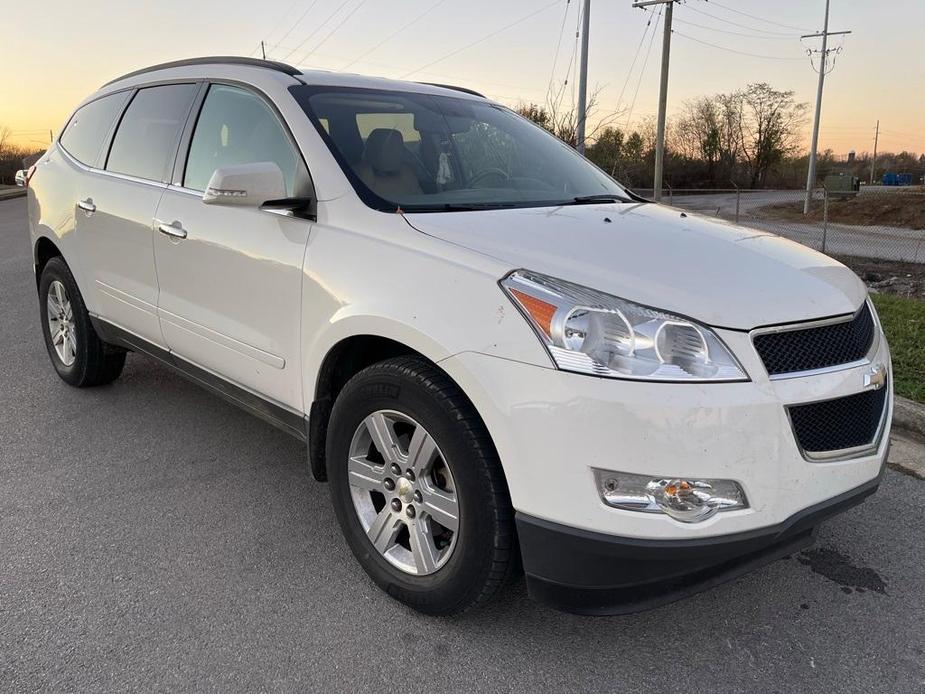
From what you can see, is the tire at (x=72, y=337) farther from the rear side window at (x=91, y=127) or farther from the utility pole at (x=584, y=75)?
the utility pole at (x=584, y=75)

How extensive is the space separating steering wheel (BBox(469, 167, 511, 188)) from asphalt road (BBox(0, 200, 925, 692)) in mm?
1578

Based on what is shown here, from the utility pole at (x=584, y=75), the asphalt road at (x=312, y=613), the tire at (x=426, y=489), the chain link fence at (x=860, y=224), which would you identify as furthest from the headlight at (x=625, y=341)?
the utility pole at (x=584, y=75)

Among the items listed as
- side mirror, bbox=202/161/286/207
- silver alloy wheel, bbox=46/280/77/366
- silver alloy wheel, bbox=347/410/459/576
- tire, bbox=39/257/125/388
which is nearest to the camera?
silver alloy wheel, bbox=347/410/459/576

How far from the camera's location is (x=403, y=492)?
2502mm

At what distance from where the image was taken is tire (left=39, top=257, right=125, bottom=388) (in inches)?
178

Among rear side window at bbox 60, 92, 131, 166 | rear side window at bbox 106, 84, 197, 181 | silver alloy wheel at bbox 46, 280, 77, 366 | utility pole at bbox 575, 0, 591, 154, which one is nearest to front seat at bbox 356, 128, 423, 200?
rear side window at bbox 106, 84, 197, 181

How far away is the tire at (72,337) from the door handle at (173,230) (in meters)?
1.30

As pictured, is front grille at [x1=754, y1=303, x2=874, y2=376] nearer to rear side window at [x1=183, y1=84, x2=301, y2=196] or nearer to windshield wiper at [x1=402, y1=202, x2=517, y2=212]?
windshield wiper at [x1=402, y1=202, x2=517, y2=212]

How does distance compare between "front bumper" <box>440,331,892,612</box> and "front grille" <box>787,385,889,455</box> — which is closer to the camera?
"front bumper" <box>440,331,892,612</box>

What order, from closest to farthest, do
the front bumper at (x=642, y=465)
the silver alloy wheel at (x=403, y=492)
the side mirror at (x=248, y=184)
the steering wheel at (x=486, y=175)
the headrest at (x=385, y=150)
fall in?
the front bumper at (x=642, y=465), the silver alloy wheel at (x=403, y=492), the side mirror at (x=248, y=184), the headrest at (x=385, y=150), the steering wheel at (x=486, y=175)

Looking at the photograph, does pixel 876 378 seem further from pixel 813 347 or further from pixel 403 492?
pixel 403 492

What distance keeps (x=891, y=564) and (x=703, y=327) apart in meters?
1.65

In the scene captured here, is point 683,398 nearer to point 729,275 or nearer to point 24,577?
point 729,275

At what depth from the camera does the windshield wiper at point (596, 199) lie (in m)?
3.21
